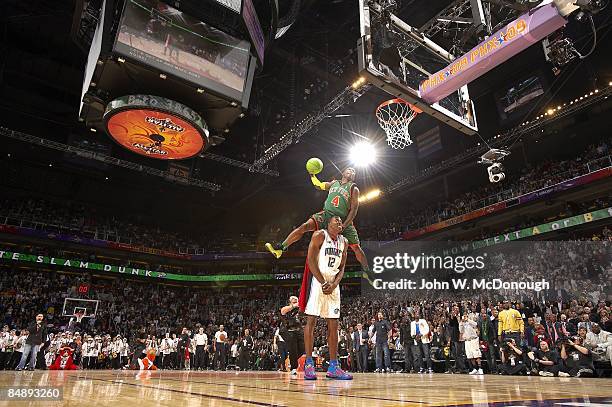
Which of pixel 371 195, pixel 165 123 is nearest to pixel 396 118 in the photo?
pixel 165 123

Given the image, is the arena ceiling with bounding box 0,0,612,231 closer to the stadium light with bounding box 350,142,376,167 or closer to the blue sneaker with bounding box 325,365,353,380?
the stadium light with bounding box 350,142,376,167

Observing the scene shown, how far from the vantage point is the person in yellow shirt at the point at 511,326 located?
27.2 ft

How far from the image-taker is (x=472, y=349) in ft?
29.3

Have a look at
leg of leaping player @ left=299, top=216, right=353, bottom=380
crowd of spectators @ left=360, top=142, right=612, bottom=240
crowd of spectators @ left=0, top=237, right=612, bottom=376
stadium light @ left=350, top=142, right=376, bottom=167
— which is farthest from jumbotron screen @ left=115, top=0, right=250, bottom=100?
crowd of spectators @ left=360, top=142, right=612, bottom=240

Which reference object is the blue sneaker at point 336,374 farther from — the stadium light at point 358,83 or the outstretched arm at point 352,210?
the stadium light at point 358,83

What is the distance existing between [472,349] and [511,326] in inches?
42.9

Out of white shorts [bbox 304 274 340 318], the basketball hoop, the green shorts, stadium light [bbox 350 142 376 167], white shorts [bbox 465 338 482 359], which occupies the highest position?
stadium light [bbox 350 142 376 167]

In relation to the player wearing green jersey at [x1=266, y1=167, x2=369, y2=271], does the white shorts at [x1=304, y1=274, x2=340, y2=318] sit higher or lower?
lower

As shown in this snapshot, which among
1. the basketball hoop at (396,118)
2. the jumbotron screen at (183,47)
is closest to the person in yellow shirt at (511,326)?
the basketball hoop at (396,118)

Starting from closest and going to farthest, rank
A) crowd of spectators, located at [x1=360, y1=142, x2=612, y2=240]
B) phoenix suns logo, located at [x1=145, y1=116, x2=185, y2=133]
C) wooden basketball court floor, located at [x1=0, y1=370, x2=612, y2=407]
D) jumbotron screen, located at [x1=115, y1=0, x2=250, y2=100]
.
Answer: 1. wooden basketball court floor, located at [x1=0, y1=370, x2=612, y2=407]
2. jumbotron screen, located at [x1=115, y1=0, x2=250, y2=100]
3. phoenix suns logo, located at [x1=145, y1=116, x2=185, y2=133]
4. crowd of spectators, located at [x1=360, y1=142, x2=612, y2=240]

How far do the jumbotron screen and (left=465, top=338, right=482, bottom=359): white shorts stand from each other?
772 cm

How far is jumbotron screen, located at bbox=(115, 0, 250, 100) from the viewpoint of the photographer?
7.44m

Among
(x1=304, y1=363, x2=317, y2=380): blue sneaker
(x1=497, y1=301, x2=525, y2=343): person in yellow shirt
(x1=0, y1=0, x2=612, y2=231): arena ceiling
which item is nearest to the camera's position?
(x1=304, y1=363, x2=317, y2=380): blue sneaker

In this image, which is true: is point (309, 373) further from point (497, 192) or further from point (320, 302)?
point (497, 192)
